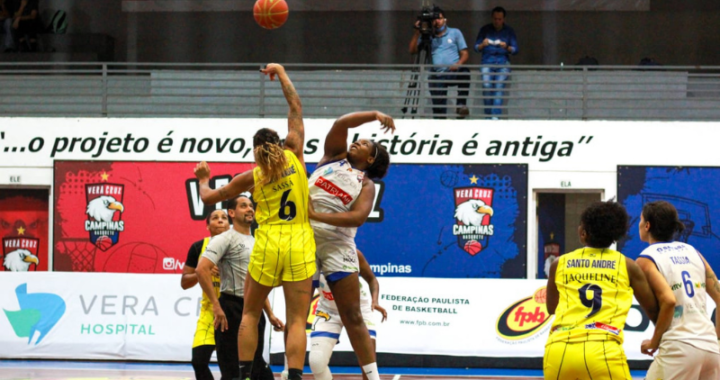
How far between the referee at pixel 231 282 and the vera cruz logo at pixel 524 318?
5549 mm

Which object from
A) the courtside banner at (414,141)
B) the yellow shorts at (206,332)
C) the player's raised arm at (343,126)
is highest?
the courtside banner at (414,141)

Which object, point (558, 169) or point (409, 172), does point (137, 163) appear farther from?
point (558, 169)

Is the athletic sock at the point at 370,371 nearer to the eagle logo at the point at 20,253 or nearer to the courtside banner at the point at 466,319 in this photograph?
the courtside banner at the point at 466,319

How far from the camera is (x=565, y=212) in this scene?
18016 millimetres

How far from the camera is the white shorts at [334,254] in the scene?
671 centimetres

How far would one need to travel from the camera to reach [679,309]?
552cm

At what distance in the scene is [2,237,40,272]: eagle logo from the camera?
17984 millimetres

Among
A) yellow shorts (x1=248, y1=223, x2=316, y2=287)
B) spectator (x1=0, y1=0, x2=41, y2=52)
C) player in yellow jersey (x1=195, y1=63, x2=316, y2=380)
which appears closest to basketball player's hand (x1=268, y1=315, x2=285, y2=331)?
player in yellow jersey (x1=195, y1=63, x2=316, y2=380)

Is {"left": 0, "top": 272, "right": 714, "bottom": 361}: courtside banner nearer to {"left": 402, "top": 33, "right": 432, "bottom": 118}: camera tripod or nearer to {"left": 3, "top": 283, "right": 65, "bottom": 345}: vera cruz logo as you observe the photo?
{"left": 3, "top": 283, "right": 65, "bottom": 345}: vera cruz logo

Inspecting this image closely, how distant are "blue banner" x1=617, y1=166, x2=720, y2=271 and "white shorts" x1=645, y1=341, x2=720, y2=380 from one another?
11600mm

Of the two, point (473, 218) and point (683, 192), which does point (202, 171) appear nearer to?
point (473, 218)

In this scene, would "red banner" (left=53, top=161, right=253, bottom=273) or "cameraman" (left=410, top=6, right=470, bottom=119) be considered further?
"red banner" (left=53, top=161, right=253, bottom=273)

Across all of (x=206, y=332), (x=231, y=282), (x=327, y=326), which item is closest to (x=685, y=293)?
(x=327, y=326)

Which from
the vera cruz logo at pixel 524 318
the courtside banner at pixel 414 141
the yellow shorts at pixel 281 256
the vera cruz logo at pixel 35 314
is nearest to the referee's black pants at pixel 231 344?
the yellow shorts at pixel 281 256
